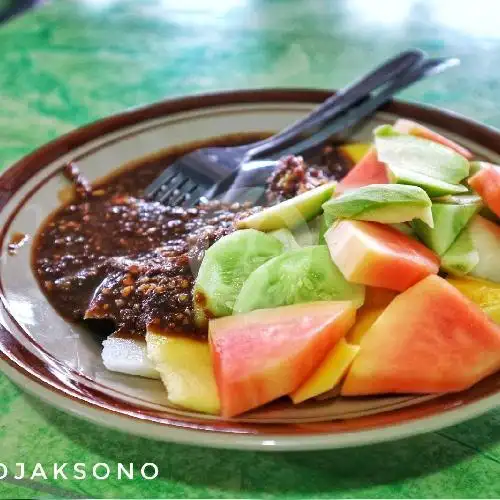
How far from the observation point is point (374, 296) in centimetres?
137

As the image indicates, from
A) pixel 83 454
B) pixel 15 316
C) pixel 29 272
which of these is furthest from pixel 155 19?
pixel 83 454

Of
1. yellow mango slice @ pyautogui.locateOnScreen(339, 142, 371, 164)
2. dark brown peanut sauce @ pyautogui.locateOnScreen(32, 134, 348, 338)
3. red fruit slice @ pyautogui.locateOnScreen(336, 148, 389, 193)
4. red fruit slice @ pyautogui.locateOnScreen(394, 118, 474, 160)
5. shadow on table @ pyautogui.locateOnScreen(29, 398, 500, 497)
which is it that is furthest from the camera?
yellow mango slice @ pyautogui.locateOnScreen(339, 142, 371, 164)

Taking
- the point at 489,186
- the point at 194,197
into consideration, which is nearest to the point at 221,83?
the point at 194,197

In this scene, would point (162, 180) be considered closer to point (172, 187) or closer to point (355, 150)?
point (172, 187)

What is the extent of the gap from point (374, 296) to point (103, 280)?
649 mm

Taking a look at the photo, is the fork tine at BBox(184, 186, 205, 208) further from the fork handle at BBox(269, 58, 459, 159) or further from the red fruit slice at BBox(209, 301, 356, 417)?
the red fruit slice at BBox(209, 301, 356, 417)

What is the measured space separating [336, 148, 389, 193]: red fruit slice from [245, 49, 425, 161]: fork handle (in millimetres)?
497

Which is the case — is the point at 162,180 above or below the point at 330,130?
below

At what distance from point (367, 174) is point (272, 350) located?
0.67 metres

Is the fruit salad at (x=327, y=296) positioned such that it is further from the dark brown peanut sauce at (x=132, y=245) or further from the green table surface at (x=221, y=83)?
the green table surface at (x=221, y=83)

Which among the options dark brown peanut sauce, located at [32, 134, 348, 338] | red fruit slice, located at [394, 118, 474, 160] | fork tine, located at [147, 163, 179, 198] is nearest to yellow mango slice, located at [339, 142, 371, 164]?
dark brown peanut sauce, located at [32, 134, 348, 338]

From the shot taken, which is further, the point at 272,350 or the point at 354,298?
the point at 354,298

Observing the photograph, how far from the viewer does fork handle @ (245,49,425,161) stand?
221 centimetres

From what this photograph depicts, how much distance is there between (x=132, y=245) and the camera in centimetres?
181
